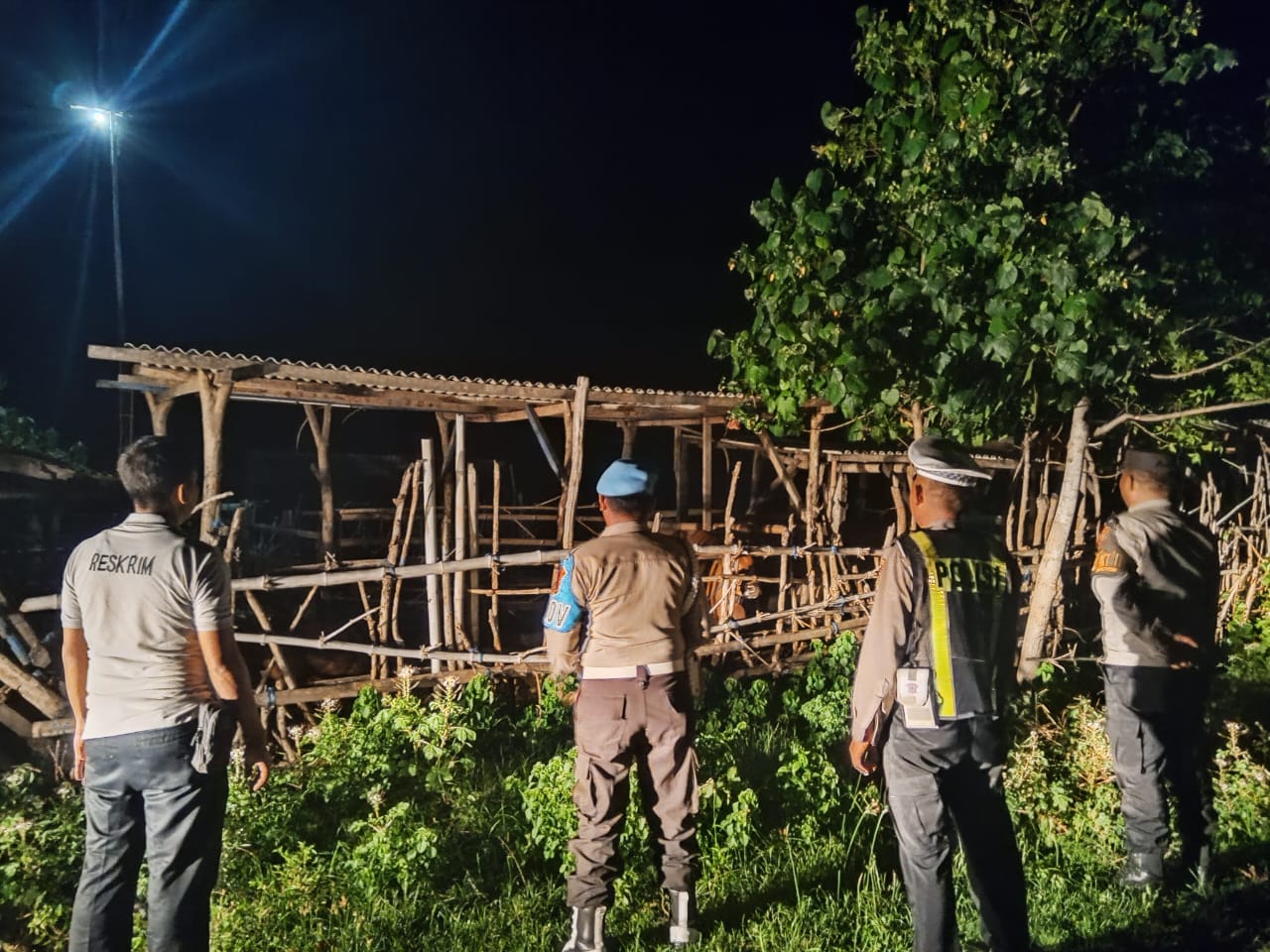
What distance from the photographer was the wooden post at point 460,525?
5.90m

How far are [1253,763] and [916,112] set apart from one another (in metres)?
4.03

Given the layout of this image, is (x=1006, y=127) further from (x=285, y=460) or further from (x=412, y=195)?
(x=412, y=195)

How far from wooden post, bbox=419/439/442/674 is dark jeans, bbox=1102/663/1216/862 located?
417 centimetres

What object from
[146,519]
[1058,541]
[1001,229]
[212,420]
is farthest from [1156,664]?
[212,420]

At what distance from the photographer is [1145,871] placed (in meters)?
3.71

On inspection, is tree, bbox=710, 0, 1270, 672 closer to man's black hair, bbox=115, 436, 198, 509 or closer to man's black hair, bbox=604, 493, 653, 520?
man's black hair, bbox=604, 493, 653, 520

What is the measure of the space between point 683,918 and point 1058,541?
11.5 feet

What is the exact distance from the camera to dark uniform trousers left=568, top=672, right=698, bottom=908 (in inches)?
126

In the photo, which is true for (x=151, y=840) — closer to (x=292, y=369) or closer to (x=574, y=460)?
(x=292, y=369)

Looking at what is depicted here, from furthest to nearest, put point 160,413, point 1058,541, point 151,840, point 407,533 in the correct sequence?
point 407,533
point 160,413
point 1058,541
point 151,840

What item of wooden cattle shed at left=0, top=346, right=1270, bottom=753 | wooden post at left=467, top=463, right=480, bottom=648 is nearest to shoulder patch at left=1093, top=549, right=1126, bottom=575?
wooden cattle shed at left=0, top=346, right=1270, bottom=753

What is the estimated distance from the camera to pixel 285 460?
9.91m

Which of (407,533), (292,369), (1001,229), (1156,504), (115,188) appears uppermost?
(115,188)

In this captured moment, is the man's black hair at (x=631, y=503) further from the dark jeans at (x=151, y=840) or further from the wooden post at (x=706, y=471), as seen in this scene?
the wooden post at (x=706, y=471)
